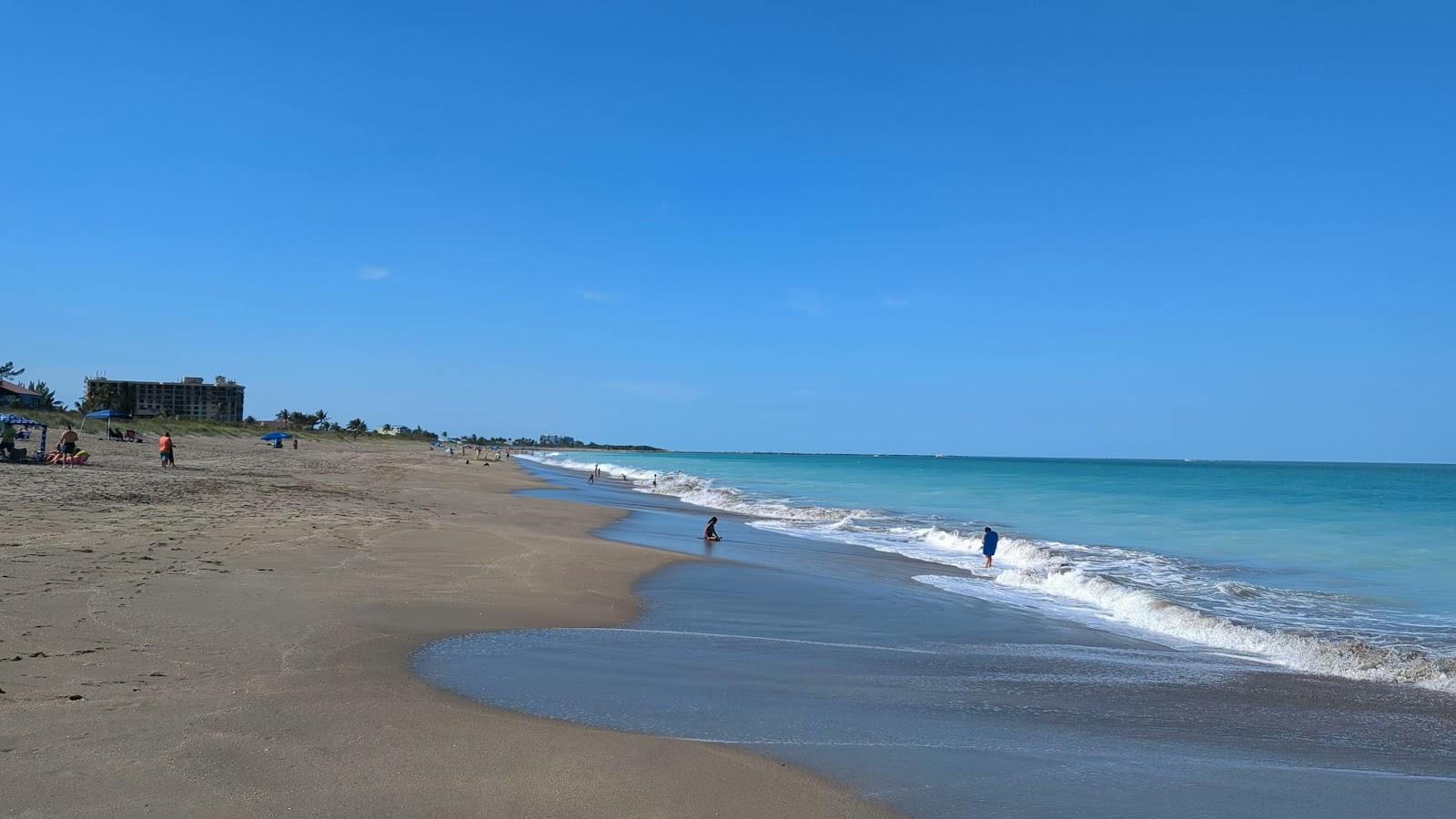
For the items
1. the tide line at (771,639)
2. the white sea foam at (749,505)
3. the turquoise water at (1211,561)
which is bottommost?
the white sea foam at (749,505)

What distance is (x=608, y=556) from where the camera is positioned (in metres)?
15.3

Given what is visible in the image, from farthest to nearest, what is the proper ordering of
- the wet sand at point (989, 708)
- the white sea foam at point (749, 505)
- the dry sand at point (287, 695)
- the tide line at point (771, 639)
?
the white sea foam at point (749, 505) → the tide line at point (771, 639) → the wet sand at point (989, 708) → the dry sand at point (287, 695)

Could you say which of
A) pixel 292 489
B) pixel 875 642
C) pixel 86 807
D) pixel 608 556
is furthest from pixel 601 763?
pixel 292 489

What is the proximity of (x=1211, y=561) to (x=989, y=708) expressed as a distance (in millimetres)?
16808

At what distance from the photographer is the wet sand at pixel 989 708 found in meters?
5.22

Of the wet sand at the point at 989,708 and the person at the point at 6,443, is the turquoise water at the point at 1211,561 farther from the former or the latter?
the person at the point at 6,443

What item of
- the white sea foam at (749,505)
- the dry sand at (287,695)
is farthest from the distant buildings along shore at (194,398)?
the dry sand at (287,695)

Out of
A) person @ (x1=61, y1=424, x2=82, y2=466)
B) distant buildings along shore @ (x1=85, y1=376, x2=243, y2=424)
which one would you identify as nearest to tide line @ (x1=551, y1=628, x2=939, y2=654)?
person @ (x1=61, y1=424, x2=82, y2=466)

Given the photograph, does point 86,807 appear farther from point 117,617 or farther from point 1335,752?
point 1335,752

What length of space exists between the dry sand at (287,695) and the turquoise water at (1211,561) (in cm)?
798

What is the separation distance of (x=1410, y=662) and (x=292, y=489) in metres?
24.3

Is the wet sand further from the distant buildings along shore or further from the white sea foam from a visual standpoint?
the distant buildings along shore

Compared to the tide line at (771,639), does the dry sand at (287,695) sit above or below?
above

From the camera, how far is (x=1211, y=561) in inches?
805
